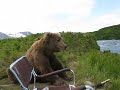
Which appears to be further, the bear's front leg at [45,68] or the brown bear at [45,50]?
the brown bear at [45,50]

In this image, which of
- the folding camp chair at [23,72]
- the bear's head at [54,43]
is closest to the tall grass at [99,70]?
the bear's head at [54,43]

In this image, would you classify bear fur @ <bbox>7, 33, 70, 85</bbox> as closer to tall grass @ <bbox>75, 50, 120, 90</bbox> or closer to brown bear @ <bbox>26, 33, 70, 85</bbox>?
brown bear @ <bbox>26, 33, 70, 85</bbox>

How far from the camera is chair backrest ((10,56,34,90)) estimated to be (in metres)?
6.54

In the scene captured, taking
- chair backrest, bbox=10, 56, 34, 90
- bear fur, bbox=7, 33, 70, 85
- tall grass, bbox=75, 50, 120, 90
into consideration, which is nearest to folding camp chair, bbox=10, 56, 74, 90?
chair backrest, bbox=10, 56, 34, 90

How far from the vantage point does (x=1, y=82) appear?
35.1 feet

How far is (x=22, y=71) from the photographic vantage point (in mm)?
6898

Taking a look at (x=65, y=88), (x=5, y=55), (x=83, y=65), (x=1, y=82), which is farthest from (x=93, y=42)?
(x=65, y=88)

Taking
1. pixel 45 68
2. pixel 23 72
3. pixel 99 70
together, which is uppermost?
pixel 23 72

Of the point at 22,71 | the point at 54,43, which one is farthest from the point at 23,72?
the point at 54,43

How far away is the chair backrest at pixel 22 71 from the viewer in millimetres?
6537

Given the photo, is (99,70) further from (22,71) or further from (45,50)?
(22,71)

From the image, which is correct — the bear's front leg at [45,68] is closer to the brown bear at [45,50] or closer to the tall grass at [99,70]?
the brown bear at [45,50]

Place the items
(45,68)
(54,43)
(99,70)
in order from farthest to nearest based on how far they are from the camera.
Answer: (99,70), (54,43), (45,68)

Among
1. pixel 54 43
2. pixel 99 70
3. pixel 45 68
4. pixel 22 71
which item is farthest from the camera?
pixel 99 70
